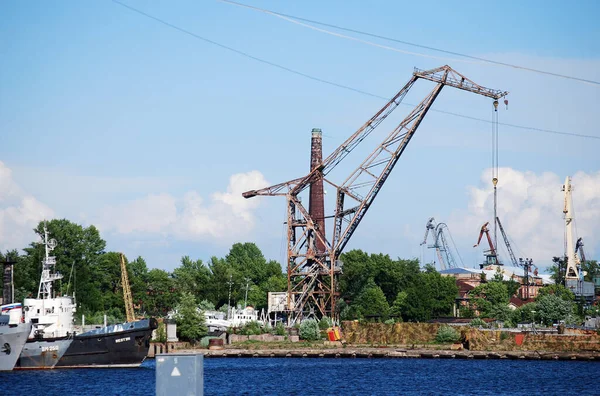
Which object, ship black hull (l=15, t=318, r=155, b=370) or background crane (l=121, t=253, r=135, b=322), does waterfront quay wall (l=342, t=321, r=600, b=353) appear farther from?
ship black hull (l=15, t=318, r=155, b=370)

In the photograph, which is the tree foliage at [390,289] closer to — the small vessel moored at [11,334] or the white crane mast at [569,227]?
the white crane mast at [569,227]

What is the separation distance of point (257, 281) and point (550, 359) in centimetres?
A: 6625

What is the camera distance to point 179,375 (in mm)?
9031

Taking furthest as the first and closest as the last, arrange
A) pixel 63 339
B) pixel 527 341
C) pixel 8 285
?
pixel 527 341, pixel 8 285, pixel 63 339

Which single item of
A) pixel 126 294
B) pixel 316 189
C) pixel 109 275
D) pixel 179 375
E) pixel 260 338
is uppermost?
pixel 316 189

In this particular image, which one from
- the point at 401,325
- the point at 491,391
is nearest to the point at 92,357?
the point at 491,391

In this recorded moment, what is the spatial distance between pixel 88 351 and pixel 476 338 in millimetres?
32941

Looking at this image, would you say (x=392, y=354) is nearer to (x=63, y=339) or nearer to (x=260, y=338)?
(x=260, y=338)

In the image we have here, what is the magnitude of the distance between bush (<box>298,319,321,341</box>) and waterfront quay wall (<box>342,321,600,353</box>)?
2.96 m

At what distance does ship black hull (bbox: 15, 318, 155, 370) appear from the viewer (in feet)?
201

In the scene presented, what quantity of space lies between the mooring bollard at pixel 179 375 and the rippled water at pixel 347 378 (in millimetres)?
39134

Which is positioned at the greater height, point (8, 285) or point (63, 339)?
point (8, 285)

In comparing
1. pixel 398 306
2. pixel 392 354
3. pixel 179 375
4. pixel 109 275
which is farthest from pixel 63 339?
pixel 179 375

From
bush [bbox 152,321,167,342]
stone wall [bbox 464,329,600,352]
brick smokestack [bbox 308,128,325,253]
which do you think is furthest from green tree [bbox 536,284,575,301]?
bush [bbox 152,321,167,342]
